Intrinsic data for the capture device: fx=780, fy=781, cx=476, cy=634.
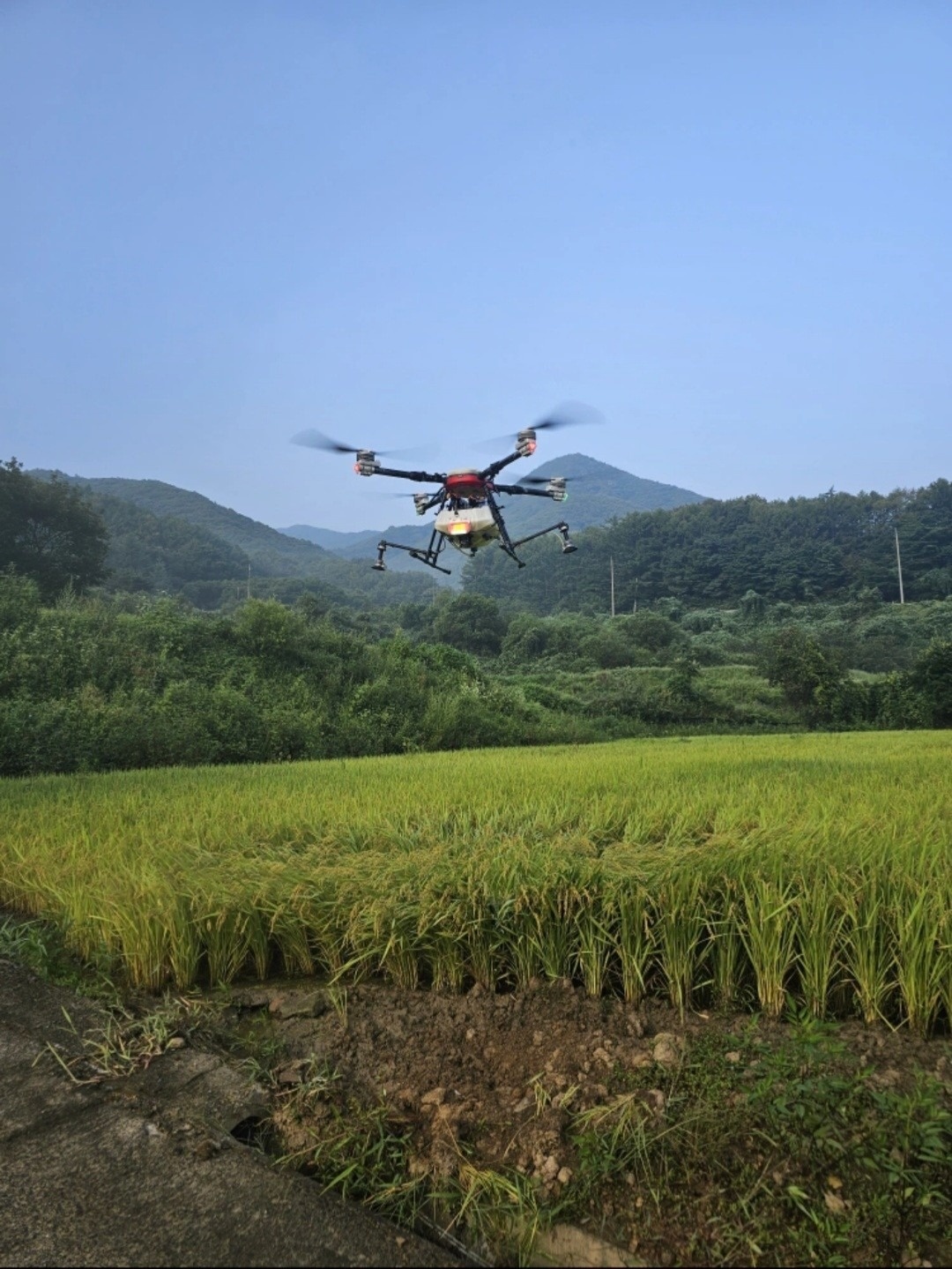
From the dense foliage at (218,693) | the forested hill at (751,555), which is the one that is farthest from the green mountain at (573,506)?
the dense foliage at (218,693)

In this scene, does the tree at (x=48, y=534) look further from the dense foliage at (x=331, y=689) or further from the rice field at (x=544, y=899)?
the rice field at (x=544, y=899)

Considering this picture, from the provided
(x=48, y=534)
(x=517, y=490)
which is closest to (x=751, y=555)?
(x=48, y=534)

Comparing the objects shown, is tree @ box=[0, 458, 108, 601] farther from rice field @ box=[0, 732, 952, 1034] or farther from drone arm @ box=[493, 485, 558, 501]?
rice field @ box=[0, 732, 952, 1034]

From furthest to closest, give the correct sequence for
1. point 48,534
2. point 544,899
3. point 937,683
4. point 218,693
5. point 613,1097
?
point 48,534, point 937,683, point 218,693, point 544,899, point 613,1097

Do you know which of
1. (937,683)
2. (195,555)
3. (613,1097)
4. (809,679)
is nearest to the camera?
(613,1097)

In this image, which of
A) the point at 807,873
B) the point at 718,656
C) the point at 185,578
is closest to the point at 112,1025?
the point at 807,873

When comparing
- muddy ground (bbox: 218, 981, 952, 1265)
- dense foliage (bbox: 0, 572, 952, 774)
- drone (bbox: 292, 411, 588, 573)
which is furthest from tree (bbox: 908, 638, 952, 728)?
muddy ground (bbox: 218, 981, 952, 1265)

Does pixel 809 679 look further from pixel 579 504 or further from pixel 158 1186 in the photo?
pixel 579 504
